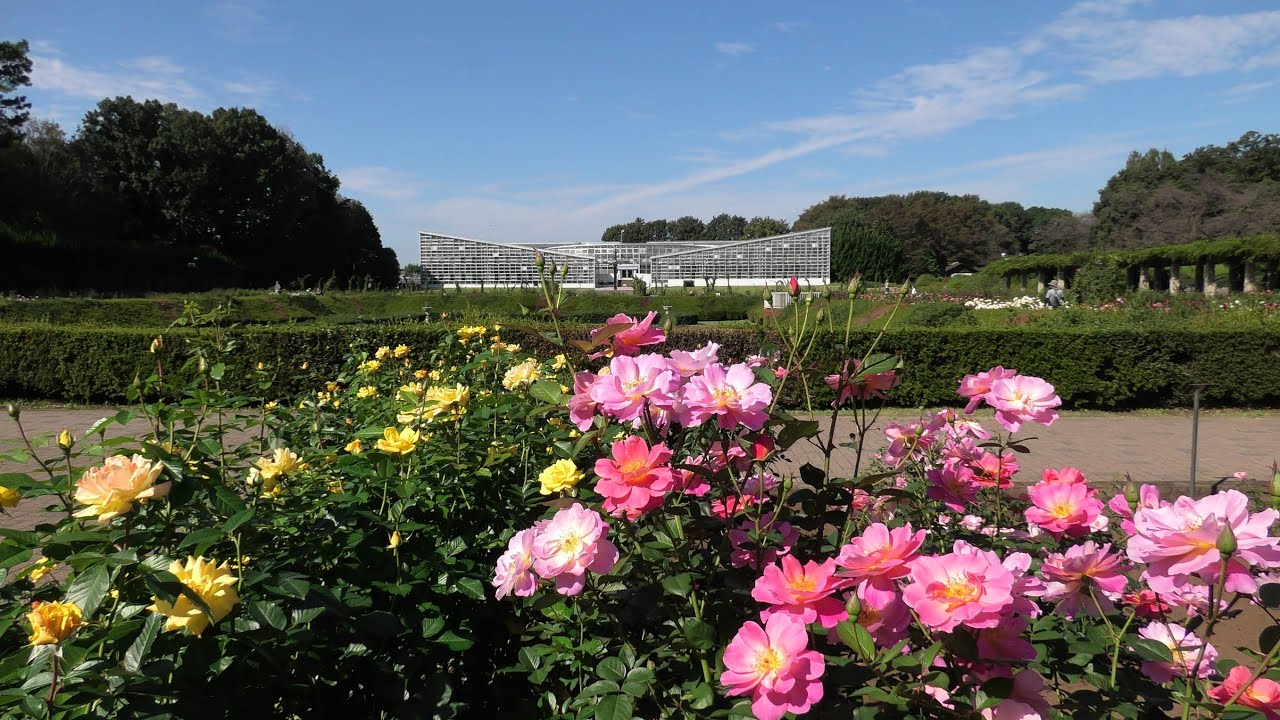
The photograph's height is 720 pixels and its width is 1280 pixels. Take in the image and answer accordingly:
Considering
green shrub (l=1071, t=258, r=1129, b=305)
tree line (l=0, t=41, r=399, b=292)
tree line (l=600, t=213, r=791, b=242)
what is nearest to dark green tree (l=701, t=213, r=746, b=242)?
tree line (l=600, t=213, r=791, b=242)

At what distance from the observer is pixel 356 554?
1437mm

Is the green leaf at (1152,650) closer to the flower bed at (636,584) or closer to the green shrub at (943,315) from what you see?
the flower bed at (636,584)

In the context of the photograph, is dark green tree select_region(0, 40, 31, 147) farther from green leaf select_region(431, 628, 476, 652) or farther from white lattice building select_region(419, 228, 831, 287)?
green leaf select_region(431, 628, 476, 652)

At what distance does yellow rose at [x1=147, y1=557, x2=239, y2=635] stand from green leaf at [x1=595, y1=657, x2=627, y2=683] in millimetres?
498

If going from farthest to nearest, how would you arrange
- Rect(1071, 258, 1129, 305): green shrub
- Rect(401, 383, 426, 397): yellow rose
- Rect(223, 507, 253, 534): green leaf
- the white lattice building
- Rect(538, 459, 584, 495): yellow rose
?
the white lattice building, Rect(1071, 258, 1129, 305): green shrub, Rect(401, 383, 426, 397): yellow rose, Rect(538, 459, 584, 495): yellow rose, Rect(223, 507, 253, 534): green leaf

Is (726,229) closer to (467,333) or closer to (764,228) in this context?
(764,228)

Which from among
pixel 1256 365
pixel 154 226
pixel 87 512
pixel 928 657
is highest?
pixel 154 226

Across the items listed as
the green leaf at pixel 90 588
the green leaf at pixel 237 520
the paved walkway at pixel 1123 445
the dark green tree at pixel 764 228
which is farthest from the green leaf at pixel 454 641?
the dark green tree at pixel 764 228

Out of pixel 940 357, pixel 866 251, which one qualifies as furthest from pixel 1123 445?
pixel 866 251

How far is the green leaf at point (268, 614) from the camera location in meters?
1.05

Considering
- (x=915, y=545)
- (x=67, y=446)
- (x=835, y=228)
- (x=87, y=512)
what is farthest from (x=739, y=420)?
(x=835, y=228)

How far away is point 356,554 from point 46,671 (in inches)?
21.3

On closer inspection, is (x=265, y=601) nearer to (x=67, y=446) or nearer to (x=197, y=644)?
(x=197, y=644)

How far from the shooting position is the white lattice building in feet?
160
